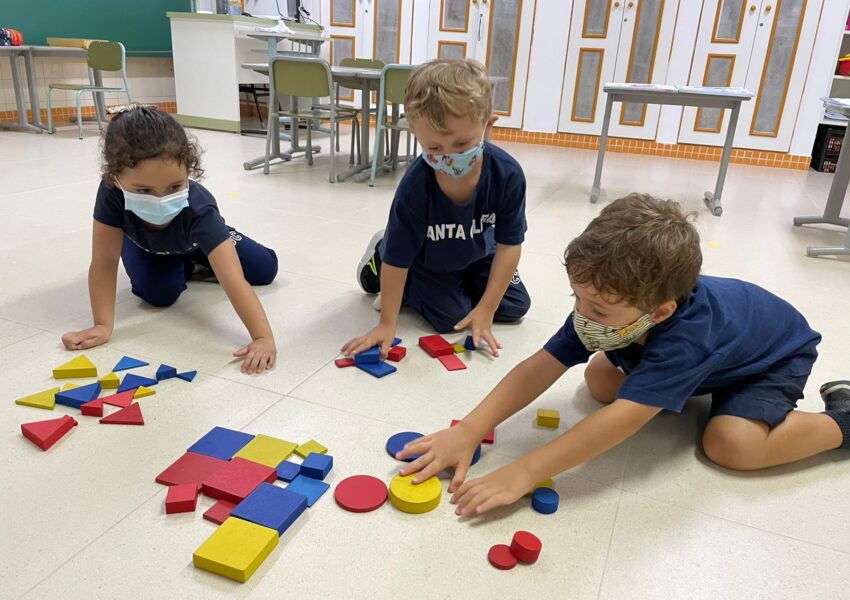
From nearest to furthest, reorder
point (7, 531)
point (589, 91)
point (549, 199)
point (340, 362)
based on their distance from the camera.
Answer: point (7, 531) → point (340, 362) → point (549, 199) → point (589, 91)

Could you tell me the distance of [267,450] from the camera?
3.95 feet

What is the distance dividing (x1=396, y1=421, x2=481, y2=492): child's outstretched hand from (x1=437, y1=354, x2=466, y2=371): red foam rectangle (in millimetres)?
419

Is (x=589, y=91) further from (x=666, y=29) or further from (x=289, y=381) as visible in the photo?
(x=289, y=381)

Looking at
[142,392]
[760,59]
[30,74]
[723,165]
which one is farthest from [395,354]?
[30,74]

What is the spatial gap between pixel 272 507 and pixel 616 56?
5.71 meters

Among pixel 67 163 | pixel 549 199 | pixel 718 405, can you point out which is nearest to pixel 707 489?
pixel 718 405

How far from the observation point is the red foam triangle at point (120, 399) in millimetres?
1370

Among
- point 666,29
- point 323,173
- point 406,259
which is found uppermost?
point 666,29

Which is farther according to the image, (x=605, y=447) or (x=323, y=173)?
(x=323, y=173)

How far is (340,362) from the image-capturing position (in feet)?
5.29

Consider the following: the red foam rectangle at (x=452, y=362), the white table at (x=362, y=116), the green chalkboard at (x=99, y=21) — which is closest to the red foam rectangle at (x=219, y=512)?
the red foam rectangle at (x=452, y=362)

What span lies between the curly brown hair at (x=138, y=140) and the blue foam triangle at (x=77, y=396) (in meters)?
0.51

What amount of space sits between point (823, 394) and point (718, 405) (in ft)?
1.12

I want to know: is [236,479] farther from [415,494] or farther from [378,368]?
[378,368]
